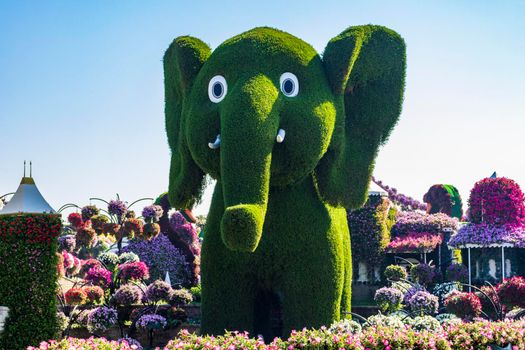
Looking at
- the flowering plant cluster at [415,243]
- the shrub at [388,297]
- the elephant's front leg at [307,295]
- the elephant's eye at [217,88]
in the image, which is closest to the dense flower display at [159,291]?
the shrub at [388,297]

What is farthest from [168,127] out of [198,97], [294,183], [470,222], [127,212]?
[470,222]

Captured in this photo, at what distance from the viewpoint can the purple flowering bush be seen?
19.4 meters

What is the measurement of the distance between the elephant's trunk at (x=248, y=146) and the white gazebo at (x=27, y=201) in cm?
890

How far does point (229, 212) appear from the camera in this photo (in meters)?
7.65

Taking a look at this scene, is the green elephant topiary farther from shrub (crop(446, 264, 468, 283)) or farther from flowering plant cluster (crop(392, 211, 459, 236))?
flowering plant cluster (crop(392, 211, 459, 236))

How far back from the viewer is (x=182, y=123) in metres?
9.37

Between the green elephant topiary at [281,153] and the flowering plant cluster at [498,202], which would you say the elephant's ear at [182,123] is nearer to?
the green elephant topiary at [281,153]

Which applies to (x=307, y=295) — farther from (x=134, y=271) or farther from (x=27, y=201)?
(x=27, y=201)

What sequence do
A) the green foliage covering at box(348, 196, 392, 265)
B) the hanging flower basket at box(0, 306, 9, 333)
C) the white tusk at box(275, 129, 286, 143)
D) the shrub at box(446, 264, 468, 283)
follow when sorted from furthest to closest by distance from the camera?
the green foliage covering at box(348, 196, 392, 265), the shrub at box(446, 264, 468, 283), the hanging flower basket at box(0, 306, 9, 333), the white tusk at box(275, 129, 286, 143)

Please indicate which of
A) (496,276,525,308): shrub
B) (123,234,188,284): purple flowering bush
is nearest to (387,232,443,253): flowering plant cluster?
(123,234,188,284): purple flowering bush

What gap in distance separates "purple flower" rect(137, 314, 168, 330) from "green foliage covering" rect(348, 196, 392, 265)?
803 centimetres

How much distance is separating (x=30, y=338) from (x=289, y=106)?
17.7 feet

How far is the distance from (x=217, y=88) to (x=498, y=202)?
30.4 ft

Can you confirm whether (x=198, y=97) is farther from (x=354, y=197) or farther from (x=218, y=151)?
(x=354, y=197)
